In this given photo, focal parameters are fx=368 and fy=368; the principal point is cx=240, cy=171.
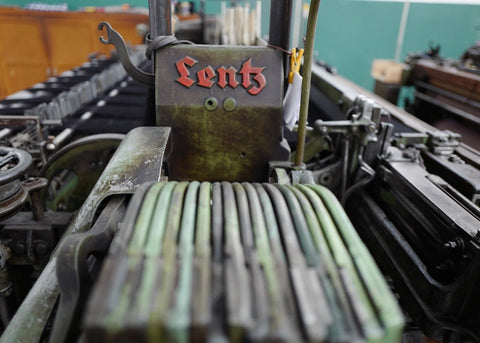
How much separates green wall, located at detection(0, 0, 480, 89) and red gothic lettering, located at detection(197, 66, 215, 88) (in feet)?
18.4

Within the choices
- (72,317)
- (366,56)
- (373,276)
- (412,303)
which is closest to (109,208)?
(72,317)

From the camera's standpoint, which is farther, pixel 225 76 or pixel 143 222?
pixel 225 76

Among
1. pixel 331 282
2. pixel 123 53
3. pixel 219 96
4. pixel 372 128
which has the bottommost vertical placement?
pixel 372 128

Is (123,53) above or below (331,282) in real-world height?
above

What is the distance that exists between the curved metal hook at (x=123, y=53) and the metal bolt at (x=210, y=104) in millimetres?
243

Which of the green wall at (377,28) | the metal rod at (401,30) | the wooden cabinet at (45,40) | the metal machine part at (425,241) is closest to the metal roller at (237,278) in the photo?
the metal machine part at (425,241)

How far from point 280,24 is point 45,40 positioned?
15.9 feet

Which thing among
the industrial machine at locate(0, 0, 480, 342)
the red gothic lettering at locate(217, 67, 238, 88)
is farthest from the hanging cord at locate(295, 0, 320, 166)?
the red gothic lettering at locate(217, 67, 238, 88)

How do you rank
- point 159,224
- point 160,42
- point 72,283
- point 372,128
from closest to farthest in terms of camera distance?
point 159,224 → point 72,283 → point 160,42 → point 372,128

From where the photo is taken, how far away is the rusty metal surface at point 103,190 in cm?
82

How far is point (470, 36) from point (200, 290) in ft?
24.9

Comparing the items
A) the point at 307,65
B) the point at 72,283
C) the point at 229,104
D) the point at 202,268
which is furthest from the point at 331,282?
the point at 229,104

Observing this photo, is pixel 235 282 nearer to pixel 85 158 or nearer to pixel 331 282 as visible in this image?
pixel 331 282

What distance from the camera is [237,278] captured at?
52 centimetres
